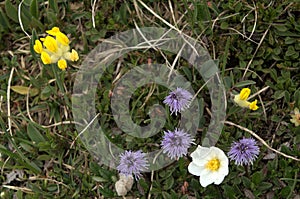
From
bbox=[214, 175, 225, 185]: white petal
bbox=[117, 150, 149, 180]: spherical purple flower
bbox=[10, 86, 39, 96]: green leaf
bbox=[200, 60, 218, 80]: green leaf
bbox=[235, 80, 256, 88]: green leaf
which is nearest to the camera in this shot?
bbox=[214, 175, 225, 185]: white petal

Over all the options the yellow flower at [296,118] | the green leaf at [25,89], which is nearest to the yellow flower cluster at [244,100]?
the yellow flower at [296,118]

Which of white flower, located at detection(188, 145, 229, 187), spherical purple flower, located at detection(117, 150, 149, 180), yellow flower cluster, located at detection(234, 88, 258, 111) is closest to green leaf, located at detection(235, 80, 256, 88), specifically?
yellow flower cluster, located at detection(234, 88, 258, 111)

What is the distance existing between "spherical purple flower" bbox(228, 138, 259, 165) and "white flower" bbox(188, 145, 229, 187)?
0.18 feet

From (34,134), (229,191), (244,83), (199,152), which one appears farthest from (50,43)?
(229,191)

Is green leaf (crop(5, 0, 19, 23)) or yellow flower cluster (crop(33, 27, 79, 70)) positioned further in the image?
green leaf (crop(5, 0, 19, 23))

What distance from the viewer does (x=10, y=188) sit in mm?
3076

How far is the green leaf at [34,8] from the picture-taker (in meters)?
3.25

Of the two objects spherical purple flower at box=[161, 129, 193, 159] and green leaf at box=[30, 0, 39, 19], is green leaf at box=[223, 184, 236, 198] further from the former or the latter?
green leaf at box=[30, 0, 39, 19]

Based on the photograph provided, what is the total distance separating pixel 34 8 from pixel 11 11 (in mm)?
137

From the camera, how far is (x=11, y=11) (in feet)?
10.8

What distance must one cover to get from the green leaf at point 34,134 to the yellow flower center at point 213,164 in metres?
A: 0.92

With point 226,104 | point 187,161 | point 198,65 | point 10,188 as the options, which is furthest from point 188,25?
point 10,188

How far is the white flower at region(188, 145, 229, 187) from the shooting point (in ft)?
8.87

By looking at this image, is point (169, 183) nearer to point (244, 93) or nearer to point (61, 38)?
point (244, 93)
